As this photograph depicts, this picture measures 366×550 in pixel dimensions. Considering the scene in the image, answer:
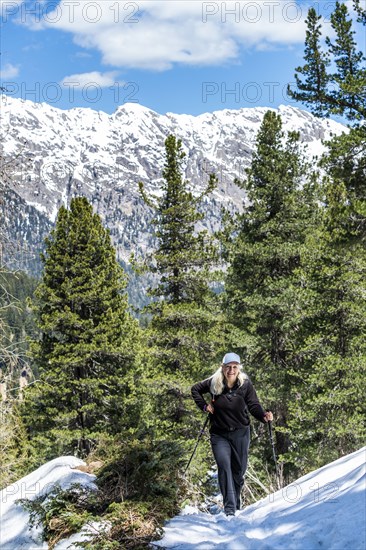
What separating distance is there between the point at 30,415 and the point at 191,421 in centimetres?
624

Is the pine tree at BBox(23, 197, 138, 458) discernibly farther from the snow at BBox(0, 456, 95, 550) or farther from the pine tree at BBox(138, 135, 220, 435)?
the snow at BBox(0, 456, 95, 550)

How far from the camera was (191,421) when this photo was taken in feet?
54.0

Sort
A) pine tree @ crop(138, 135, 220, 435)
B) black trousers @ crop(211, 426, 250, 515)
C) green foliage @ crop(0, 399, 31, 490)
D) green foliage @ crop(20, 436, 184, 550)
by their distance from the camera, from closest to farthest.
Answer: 1. green foliage @ crop(20, 436, 184, 550)
2. black trousers @ crop(211, 426, 250, 515)
3. green foliage @ crop(0, 399, 31, 490)
4. pine tree @ crop(138, 135, 220, 435)

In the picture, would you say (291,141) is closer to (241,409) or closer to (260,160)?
(260,160)

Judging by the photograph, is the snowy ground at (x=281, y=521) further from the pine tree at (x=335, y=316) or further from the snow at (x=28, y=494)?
the pine tree at (x=335, y=316)

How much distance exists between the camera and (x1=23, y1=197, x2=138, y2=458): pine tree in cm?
1775

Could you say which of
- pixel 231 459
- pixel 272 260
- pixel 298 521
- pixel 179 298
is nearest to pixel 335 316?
pixel 272 260

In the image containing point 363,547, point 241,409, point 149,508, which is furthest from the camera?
point 241,409

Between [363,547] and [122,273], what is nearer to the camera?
[363,547]

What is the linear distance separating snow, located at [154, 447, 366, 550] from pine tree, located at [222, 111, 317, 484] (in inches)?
334

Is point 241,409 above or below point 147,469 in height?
above

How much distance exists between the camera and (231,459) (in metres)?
6.08

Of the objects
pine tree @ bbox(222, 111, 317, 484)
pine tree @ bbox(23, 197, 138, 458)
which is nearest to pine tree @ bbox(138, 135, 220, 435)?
pine tree @ bbox(222, 111, 317, 484)

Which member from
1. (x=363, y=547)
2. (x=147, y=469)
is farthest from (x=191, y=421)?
(x=363, y=547)
